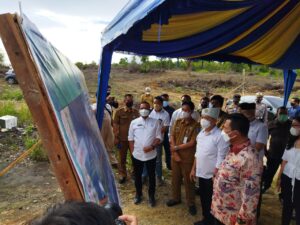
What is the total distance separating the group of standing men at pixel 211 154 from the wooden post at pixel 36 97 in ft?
7.10

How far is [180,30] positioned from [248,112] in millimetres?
1531

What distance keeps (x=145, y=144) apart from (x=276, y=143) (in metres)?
2.21

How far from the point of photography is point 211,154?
4074 millimetres

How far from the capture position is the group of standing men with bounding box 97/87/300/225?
2980mm

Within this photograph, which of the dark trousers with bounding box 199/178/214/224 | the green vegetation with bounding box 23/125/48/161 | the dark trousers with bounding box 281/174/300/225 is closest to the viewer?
the dark trousers with bounding box 281/174/300/225

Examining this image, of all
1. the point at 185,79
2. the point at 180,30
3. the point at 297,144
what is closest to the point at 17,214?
the point at 180,30

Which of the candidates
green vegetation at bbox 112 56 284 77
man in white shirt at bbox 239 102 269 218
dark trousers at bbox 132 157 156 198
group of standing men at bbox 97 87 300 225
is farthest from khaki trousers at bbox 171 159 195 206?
green vegetation at bbox 112 56 284 77

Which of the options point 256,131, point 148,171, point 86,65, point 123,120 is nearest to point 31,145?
point 123,120

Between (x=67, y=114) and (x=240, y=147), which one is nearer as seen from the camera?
(x=67, y=114)

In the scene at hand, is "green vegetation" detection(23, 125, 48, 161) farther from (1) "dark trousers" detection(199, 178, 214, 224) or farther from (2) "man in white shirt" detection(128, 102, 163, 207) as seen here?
(1) "dark trousers" detection(199, 178, 214, 224)

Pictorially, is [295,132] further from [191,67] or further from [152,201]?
[191,67]

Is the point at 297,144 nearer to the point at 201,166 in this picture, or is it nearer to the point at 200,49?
the point at 201,166

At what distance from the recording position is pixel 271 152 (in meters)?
5.39

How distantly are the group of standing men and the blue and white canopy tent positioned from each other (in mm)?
961
